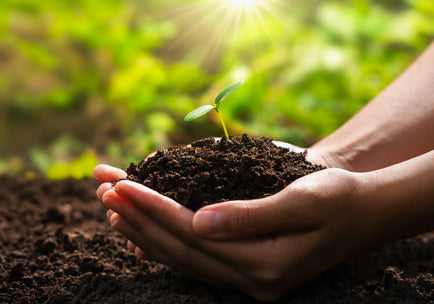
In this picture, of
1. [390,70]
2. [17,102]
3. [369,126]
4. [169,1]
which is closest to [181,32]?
[169,1]

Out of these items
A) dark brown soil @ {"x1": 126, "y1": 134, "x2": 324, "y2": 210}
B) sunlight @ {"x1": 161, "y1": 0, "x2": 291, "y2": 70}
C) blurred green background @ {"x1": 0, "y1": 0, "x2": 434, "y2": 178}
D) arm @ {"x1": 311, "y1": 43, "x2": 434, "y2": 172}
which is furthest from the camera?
sunlight @ {"x1": 161, "y1": 0, "x2": 291, "y2": 70}

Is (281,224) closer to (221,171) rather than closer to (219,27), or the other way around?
(221,171)

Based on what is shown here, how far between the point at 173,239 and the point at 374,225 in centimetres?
49

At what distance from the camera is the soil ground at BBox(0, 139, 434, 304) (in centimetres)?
101

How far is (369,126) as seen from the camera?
1454 millimetres

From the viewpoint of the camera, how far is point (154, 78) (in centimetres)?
266

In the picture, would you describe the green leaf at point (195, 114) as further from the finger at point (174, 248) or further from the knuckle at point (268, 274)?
the knuckle at point (268, 274)

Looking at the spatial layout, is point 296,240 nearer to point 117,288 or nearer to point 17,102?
point 117,288

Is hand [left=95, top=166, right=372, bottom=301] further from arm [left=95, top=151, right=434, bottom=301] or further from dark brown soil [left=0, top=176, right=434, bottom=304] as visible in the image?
dark brown soil [left=0, top=176, right=434, bottom=304]

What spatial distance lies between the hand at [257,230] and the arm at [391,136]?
0.46 m

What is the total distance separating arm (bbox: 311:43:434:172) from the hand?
0.46 metres

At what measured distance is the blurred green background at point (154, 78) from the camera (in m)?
2.54

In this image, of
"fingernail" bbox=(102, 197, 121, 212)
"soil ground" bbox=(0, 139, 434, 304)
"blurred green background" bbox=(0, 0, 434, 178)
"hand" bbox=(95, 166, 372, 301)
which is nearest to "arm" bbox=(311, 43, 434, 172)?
"soil ground" bbox=(0, 139, 434, 304)

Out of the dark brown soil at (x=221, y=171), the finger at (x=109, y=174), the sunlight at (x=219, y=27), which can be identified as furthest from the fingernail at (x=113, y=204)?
the sunlight at (x=219, y=27)
